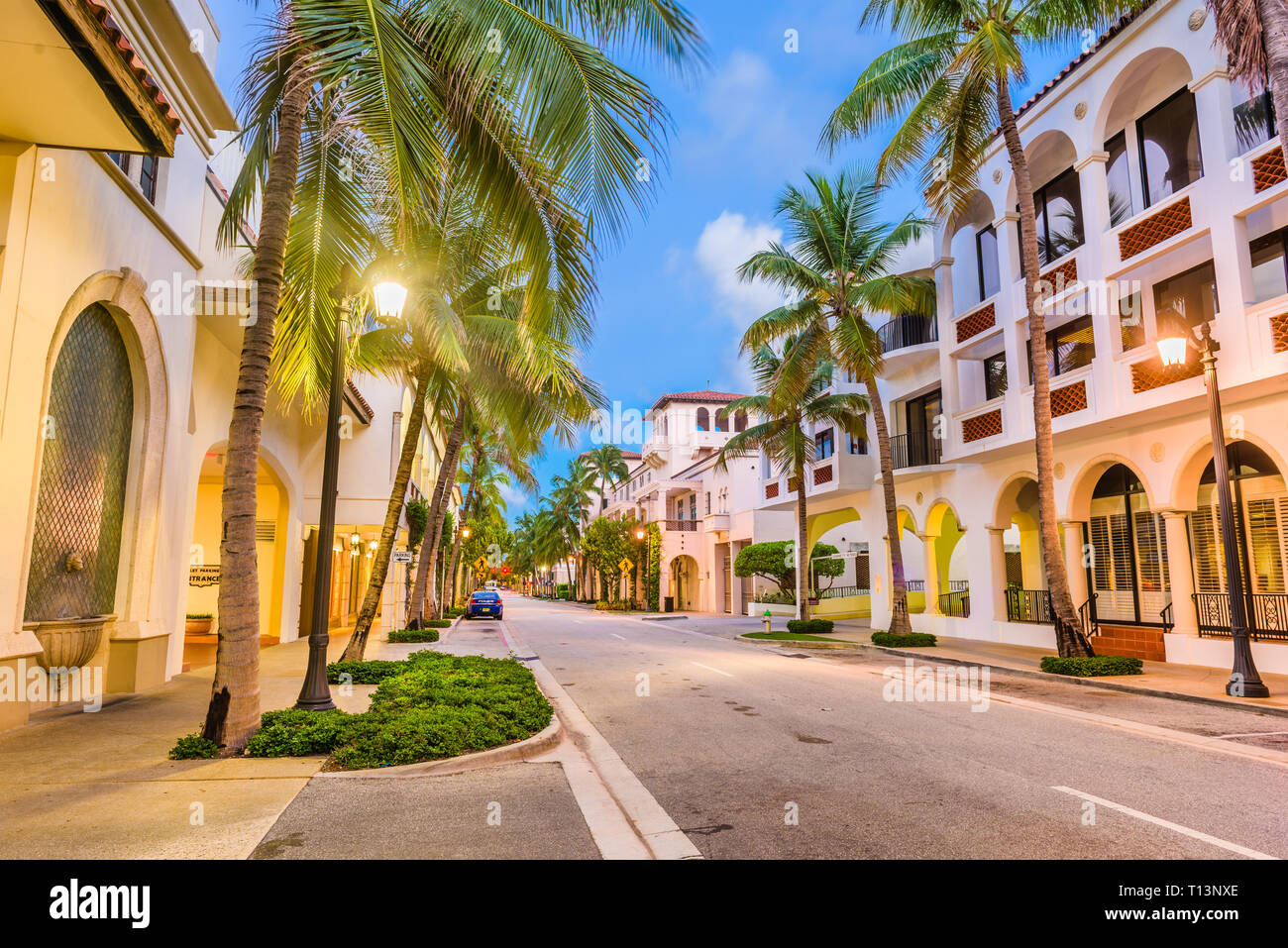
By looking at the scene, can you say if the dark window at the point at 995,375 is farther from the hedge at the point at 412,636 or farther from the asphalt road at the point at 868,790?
the hedge at the point at 412,636

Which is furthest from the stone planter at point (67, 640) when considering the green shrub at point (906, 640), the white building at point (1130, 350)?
the white building at point (1130, 350)

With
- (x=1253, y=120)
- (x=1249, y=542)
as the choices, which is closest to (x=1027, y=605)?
(x=1249, y=542)

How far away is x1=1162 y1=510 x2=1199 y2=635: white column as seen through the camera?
15.2 m

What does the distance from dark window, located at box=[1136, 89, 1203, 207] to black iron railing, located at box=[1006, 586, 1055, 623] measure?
991 centimetres

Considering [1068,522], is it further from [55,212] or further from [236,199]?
[55,212]

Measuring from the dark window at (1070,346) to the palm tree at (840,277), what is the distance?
3.80m

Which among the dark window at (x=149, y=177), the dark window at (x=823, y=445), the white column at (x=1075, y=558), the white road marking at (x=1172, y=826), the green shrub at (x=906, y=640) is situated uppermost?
the dark window at (x=149, y=177)

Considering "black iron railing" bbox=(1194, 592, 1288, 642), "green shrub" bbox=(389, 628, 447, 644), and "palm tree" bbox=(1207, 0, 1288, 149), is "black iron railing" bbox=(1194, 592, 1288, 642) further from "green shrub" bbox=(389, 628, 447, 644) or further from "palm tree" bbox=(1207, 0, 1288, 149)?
"green shrub" bbox=(389, 628, 447, 644)

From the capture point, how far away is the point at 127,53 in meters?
6.29

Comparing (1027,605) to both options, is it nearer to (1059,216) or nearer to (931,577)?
(931,577)

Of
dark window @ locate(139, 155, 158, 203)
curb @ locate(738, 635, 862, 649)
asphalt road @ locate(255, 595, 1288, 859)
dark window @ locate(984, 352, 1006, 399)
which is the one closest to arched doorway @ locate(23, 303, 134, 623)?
dark window @ locate(139, 155, 158, 203)

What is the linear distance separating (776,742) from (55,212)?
9925 millimetres

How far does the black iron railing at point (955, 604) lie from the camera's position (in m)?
24.0

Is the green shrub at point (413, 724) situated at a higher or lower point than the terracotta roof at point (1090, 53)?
lower
